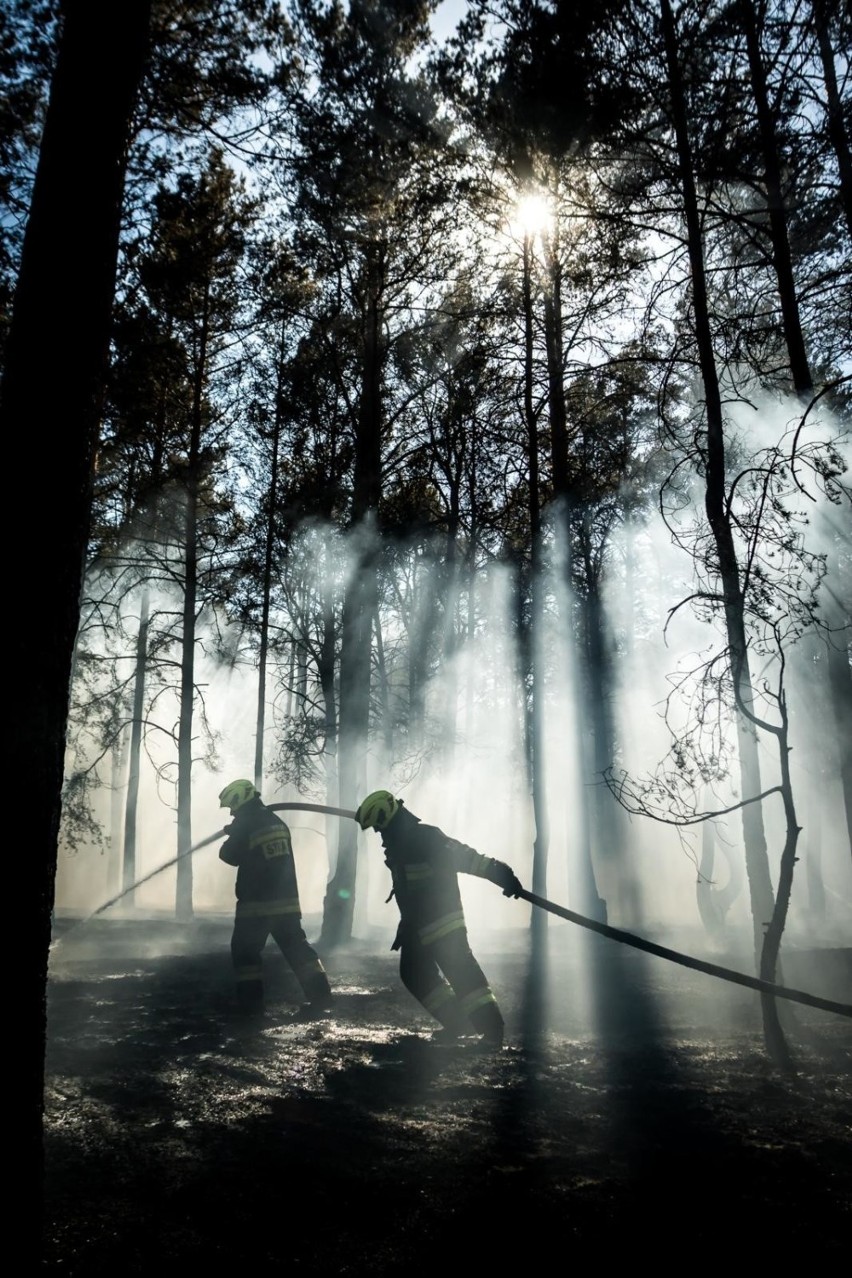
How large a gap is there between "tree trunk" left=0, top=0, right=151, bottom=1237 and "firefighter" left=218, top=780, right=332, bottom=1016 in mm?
4855

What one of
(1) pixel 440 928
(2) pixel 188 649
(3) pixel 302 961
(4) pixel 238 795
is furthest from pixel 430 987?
(2) pixel 188 649

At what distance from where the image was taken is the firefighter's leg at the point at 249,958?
769 centimetres

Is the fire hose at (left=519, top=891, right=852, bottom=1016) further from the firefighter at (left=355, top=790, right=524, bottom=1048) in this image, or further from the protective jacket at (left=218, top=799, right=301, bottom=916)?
the protective jacket at (left=218, top=799, right=301, bottom=916)

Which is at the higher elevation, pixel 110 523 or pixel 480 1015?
pixel 110 523

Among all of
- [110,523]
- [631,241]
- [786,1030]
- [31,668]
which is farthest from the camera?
[110,523]

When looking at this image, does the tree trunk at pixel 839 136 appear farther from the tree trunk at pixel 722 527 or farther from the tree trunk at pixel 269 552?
the tree trunk at pixel 269 552

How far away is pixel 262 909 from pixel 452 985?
2.24 m

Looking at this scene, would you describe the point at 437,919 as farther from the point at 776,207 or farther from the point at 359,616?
the point at 776,207

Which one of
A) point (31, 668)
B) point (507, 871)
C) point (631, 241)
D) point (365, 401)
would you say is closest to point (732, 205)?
point (631, 241)

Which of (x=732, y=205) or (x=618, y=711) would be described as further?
(x=618, y=711)

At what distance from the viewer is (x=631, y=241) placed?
9820mm

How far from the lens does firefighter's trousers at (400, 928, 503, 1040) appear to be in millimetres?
6422

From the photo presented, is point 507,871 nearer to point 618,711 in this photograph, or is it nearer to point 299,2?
point 299,2

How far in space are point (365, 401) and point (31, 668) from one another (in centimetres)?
1160
